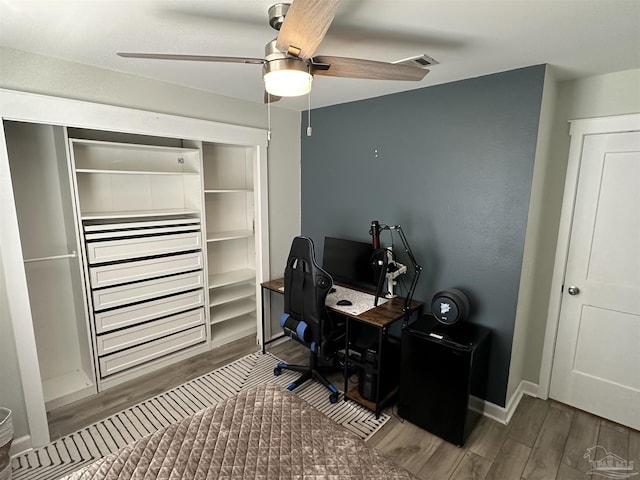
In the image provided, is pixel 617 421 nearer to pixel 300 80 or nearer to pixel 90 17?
pixel 300 80

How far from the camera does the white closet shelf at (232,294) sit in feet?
11.3

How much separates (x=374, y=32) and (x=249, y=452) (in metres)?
2.01

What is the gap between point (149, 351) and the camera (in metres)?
2.95

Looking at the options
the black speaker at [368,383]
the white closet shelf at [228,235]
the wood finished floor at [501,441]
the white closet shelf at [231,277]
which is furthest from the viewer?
the white closet shelf at [231,277]

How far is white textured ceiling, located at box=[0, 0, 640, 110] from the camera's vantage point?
1.40 m

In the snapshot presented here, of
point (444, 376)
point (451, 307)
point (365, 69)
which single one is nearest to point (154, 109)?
point (365, 69)

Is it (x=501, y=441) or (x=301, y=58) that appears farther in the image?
(x=501, y=441)

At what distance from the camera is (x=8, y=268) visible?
1.96 m

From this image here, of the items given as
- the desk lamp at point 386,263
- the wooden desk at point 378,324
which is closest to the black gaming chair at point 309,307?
the wooden desk at point 378,324

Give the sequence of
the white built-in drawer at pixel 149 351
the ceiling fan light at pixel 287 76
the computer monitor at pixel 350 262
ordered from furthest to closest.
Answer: the computer monitor at pixel 350 262 < the white built-in drawer at pixel 149 351 < the ceiling fan light at pixel 287 76

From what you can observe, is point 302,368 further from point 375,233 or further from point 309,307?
point 375,233

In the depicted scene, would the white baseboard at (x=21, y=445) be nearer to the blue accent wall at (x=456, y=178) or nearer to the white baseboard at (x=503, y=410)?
the blue accent wall at (x=456, y=178)

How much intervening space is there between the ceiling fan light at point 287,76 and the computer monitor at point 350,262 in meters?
1.69

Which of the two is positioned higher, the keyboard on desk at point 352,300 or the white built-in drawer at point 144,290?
the white built-in drawer at point 144,290
